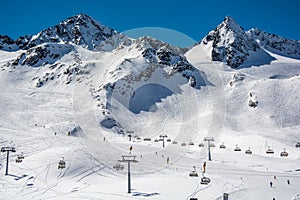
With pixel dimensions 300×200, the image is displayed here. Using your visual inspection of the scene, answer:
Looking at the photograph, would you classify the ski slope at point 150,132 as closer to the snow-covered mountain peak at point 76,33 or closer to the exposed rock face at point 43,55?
the exposed rock face at point 43,55

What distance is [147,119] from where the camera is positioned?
81688 millimetres

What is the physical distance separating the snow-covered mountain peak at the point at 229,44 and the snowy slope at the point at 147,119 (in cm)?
59

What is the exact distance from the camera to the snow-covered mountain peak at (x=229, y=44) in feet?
402

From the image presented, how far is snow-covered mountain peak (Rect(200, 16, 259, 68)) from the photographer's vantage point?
12257cm

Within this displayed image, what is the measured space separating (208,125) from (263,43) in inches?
3949

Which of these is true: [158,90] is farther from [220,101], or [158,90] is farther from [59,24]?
[59,24]

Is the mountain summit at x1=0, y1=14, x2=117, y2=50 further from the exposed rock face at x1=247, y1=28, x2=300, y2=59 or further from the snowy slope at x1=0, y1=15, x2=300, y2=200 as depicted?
the exposed rock face at x1=247, y1=28, x2=300, y2=59

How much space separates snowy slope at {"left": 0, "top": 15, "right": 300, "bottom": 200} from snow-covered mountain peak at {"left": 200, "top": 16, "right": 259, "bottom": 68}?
0.59m

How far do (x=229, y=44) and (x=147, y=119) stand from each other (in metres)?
60.9

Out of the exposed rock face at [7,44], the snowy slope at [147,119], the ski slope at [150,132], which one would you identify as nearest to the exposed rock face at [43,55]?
the snowy slope at [147,119]

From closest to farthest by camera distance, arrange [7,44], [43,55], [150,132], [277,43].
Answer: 1. [150,132]
2. [43,55]
3. [277,43]
4. [7,44]

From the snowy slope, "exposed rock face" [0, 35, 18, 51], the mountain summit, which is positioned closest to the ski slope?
the snowy slope

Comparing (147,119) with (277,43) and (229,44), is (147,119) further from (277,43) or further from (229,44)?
(277,43)

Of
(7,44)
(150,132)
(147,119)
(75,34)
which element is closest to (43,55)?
(75,34)
